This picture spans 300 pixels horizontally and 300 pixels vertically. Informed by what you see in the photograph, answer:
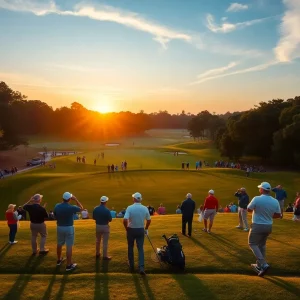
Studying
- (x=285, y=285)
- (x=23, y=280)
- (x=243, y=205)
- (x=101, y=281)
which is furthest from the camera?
(x=243, y=205)

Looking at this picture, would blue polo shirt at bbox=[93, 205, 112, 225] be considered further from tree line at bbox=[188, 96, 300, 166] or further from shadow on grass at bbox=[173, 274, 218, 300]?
tree line at bbox=[188, 96, 300, 166]

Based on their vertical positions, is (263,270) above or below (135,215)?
below

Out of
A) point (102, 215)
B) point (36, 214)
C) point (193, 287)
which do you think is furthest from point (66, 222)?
point (193, 287)

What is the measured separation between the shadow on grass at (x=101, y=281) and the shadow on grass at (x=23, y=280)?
1916 millimetres

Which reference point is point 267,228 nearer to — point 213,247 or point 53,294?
point 213,247

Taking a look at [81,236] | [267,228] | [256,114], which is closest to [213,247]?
[267,228]

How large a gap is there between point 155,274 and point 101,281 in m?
1.63

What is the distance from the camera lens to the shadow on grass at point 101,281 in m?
8.41

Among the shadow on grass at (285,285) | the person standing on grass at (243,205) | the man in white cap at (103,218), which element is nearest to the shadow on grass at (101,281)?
the man in white cap at (103,218)

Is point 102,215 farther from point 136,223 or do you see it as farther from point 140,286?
point 140,286

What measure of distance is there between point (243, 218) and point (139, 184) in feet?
75.5

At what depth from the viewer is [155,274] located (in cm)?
978

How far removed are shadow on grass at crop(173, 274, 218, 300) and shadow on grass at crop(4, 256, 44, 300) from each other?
419 cm

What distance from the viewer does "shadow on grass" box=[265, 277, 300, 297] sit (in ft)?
28.1
